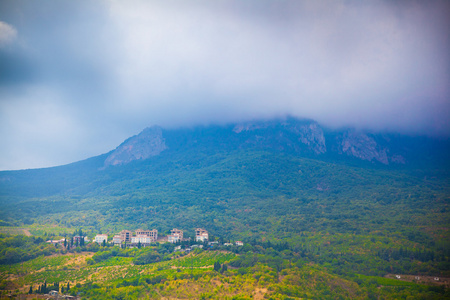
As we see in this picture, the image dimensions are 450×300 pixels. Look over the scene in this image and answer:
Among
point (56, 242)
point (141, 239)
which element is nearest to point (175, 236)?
point (141, 239)

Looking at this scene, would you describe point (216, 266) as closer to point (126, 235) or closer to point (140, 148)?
point (126, 235)

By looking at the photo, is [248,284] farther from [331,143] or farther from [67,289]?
[331,143]

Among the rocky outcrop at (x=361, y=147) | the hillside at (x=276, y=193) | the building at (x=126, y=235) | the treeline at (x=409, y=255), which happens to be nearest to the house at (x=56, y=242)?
the building at (x=126, y=235)

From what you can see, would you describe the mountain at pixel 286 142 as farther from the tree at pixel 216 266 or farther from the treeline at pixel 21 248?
the tree at pixel 216 266

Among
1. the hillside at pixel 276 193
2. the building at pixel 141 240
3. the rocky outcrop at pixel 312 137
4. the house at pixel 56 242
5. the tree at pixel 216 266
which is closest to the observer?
the tree at pixel 216 266

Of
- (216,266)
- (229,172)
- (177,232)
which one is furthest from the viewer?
(229,172)

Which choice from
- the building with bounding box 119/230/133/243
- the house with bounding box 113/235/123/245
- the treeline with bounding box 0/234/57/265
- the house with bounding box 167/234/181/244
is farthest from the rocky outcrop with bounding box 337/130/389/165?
the treeline with bounding box 0/234/57/265

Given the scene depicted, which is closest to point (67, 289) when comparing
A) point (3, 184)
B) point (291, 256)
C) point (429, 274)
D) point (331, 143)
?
point (291, 256)
